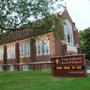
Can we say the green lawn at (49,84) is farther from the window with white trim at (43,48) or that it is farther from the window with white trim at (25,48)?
the window with white trim at (25,48)

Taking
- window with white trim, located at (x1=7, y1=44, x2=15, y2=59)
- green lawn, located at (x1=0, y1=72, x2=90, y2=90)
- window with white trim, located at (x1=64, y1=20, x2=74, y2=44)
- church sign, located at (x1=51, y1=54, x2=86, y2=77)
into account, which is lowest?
green lawn, located at (x1=0, y1=72, x2=90, y2=90)

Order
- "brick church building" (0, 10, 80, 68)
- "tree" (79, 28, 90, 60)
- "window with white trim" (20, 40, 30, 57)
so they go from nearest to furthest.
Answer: "brick church building" (0, 10, 80, 68)
"window with white trim" (20, 40, 30, 57)
"tree" (79, 28, 90, 60)

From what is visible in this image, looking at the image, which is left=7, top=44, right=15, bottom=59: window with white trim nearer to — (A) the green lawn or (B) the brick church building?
(B) the brick church building

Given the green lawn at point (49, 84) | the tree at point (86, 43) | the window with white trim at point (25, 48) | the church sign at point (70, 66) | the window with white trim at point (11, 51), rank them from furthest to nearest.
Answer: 1. the tree at point (86, 43)
2. the window with white trim at point (11, 51)
3. the window with white trim at point (25, 48)
4. the church sign at point (70, 66)
5. the green lawn at point (49, 84)

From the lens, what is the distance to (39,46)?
3794cm

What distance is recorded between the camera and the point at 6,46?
4478 centimetres

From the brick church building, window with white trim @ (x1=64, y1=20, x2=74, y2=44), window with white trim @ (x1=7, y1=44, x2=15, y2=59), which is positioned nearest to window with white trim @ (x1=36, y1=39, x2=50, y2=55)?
the brick church building

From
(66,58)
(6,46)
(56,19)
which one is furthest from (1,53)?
(66,58)

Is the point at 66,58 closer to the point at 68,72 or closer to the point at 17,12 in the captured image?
the point at 68,72

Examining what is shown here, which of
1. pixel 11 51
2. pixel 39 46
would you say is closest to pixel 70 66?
pixel 39 46

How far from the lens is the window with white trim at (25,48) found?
3998cm

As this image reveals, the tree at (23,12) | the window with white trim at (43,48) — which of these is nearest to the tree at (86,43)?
the window with white trim at (43,48)

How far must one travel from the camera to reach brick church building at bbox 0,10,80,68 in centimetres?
3606

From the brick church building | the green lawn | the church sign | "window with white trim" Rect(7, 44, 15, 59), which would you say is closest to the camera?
the green lawn
